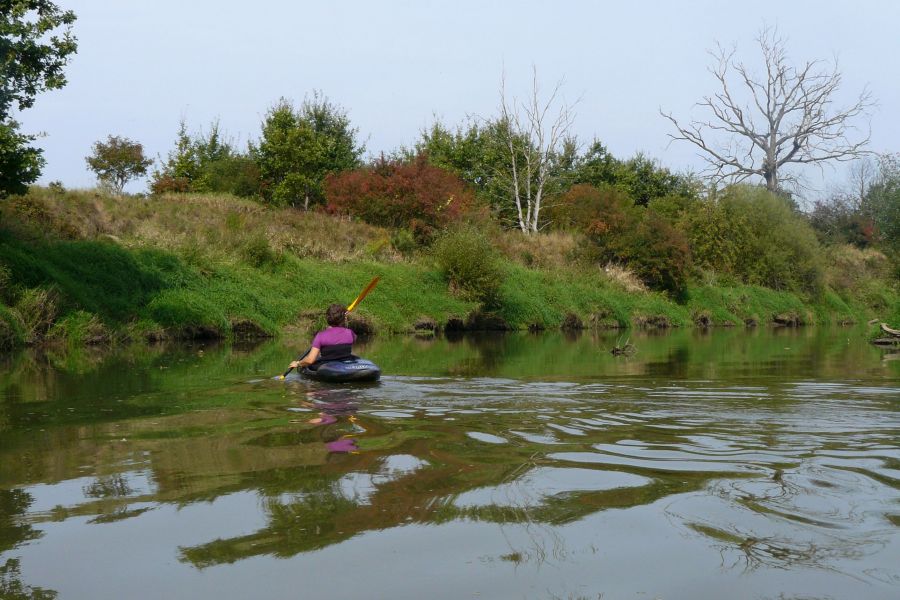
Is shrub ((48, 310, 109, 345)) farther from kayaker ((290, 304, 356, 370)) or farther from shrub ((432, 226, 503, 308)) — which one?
shrub ((432, 226, 503, 308))

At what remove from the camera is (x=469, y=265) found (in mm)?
30609

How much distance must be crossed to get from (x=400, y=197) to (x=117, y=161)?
15.8m

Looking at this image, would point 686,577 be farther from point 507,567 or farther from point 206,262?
point 206,262

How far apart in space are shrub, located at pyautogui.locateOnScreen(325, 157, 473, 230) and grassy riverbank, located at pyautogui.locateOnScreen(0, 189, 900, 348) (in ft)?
5.77

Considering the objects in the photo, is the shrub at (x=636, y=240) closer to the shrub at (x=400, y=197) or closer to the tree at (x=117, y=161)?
the shrub at (x=400, y=197)

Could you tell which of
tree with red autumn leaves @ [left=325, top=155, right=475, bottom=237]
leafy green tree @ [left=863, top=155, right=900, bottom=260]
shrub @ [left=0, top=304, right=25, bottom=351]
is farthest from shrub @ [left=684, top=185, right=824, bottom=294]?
shrub @ [left=0, top=304, right=25, bottom=351]

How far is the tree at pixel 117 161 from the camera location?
42406mm

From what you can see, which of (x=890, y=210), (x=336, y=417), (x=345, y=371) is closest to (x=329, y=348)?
(x=345, y=371)

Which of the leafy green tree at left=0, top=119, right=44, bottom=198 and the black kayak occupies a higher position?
the leafy green tree at left=0, top=119, right=44, bottom=198

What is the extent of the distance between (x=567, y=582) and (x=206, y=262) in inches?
927

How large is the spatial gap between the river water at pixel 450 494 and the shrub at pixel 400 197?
83.4ft

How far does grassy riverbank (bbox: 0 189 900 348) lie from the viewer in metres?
20.8

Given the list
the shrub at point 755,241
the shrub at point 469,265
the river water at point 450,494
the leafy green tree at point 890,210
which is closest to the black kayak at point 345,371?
the river water at point 450,494

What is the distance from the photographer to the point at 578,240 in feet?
138
